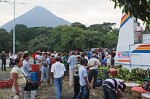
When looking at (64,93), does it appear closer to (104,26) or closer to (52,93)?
(52,93)

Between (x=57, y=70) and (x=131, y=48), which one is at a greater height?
(x=131, y=48)

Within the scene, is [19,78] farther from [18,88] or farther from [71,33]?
[71,33]

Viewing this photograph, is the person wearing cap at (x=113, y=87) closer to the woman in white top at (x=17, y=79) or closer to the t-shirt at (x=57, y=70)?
the woman in white top at (x=17, y=79)

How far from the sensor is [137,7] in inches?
242

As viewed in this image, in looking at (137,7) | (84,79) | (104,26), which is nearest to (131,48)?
(84,79)

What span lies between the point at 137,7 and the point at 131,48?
1247 centimetres

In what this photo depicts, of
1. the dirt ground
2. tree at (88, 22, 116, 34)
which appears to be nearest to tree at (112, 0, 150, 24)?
the dirt ground

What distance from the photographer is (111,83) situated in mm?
8938

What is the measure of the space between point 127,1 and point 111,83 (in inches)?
130

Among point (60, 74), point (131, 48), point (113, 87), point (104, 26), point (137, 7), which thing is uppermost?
point (104, 26)

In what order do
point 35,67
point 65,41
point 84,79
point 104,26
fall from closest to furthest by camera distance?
point 84,79, point 35,67, point 65,41, point 104,26

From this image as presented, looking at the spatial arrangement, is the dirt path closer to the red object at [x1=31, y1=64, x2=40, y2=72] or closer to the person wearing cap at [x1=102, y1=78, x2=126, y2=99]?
the red object at [x1=31, y1=64, x2=40, y2=72]

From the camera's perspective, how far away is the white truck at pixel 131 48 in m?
17.3

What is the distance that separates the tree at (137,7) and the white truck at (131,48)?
1049 centimetres
